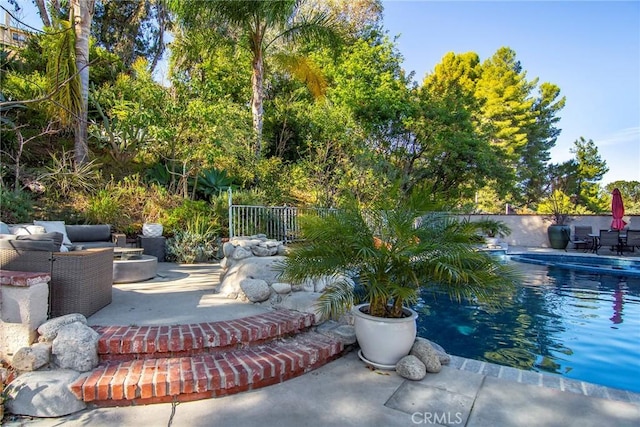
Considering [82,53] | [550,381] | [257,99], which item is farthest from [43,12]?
[550,381]

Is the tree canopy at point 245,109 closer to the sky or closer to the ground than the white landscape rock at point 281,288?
closer to the sky

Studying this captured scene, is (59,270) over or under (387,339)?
over

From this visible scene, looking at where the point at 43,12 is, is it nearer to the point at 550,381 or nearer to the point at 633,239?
the point at 550,381

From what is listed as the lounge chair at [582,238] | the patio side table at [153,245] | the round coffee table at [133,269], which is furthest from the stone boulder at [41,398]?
the lounge chair at [582,238]

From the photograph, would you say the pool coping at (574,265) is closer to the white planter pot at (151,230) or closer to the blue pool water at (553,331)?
Answer: the blue pool water at (553,331)

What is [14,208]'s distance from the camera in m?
6.73

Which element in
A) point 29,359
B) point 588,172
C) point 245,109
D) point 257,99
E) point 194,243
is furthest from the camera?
point 588,172

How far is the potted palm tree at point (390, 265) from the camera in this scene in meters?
2.93

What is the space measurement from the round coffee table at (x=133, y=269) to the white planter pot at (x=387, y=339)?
11.4 ft

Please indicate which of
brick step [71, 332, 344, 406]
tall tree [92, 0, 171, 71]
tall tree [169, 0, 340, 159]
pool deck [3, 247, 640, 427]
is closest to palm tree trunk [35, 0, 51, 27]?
tall tree [92, 0, 171, 71]

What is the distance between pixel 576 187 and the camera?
25.6m

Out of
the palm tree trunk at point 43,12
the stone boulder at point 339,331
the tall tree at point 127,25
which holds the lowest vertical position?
the stone boulder at point 339,331

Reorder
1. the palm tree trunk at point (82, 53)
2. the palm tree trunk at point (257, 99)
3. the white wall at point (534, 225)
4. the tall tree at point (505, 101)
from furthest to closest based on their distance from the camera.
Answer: the tall tree at point (505, 101), the white wall at point (534, 225), the palm tree trunk at point (257, 99), the palm tree trunk at point (82, 53)

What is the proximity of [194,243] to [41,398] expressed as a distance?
5.20 meters
